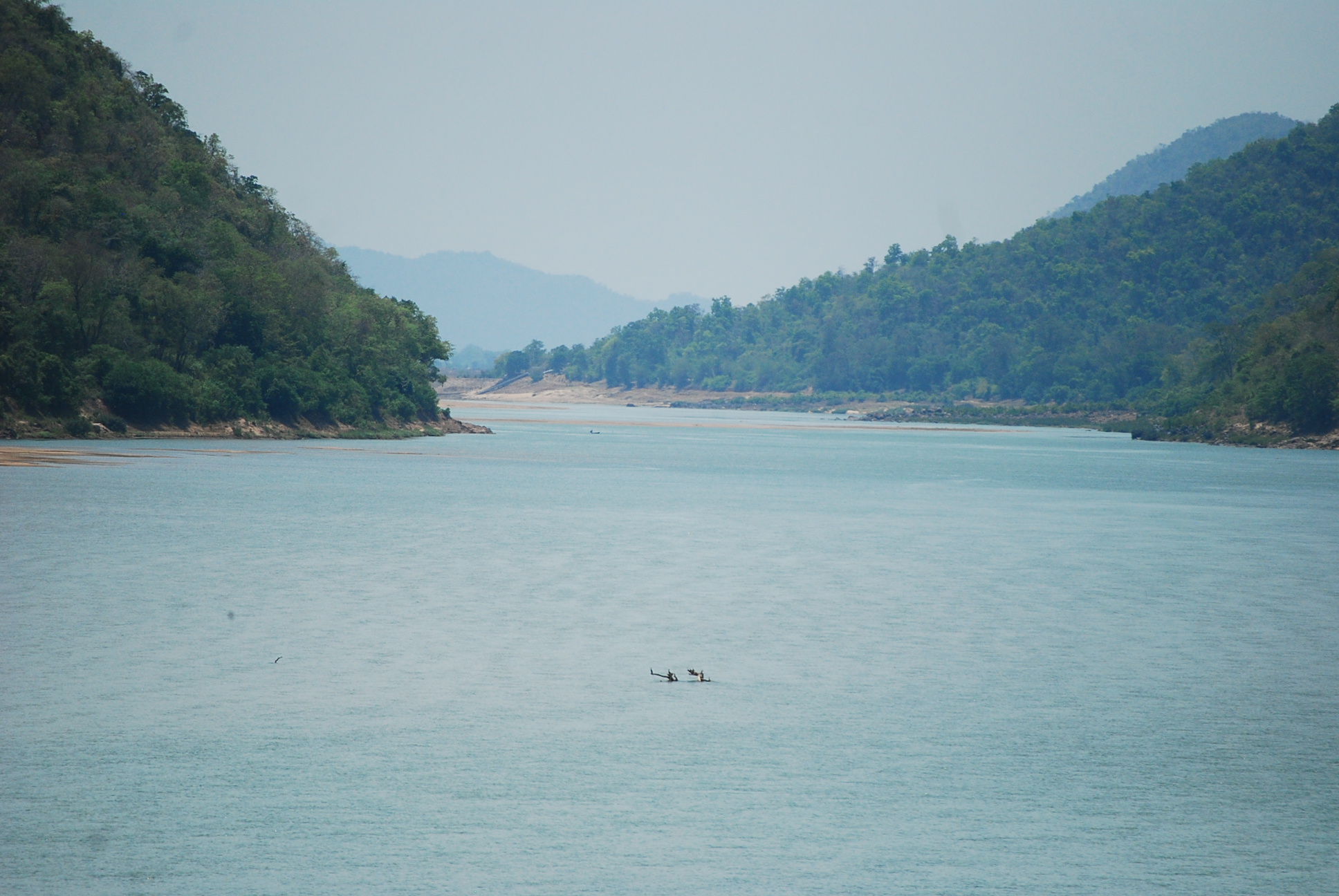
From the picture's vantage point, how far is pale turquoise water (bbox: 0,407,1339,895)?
374 inches

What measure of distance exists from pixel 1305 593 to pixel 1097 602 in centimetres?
426

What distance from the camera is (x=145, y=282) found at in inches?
2662

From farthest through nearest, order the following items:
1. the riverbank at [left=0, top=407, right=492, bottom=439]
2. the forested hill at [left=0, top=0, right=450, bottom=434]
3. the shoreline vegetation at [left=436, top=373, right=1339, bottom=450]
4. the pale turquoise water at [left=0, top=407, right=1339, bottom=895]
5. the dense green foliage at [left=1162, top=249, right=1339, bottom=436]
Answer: the shoreline vegetation at [left=436, top=373, right=1339, bottom=450] < the dense green foliage at [left=1162, top=249, right=1339, bottom=436] < the forested hill at [left=0, top=0, right=450, bottom=434] < the riverbank at [left=0, top=407, right=492, bottom=439] < the pale turquoise water at [left=0, top=407, right=1339, bottom=895]

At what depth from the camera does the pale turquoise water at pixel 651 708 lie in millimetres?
9500

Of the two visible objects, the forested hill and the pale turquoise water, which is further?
the forested hill

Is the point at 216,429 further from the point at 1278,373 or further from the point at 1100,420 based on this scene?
the point at 1100,420

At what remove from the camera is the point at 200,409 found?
69.0m

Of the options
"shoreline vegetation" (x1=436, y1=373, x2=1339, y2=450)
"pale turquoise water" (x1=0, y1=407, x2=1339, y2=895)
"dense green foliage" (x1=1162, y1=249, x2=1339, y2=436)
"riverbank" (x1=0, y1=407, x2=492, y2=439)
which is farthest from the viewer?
"shoreline vegetation" (x1=436, y1=373, x2=1339, y2=450)

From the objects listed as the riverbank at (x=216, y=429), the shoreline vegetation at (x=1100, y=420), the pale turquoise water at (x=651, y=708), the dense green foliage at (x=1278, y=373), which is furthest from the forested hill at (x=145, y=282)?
the dense green foliage at (x=1278, y=373)

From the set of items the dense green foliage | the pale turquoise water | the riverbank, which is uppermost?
the dense green foliage

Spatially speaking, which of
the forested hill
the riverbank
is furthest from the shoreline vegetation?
the forested hill

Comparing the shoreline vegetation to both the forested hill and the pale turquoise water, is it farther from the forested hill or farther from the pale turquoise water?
the pale turquoise water

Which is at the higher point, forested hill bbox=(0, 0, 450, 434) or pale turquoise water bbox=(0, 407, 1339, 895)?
forested hill bbox=(0, 0, 450, 434)

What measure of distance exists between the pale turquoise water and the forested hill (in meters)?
32.0
